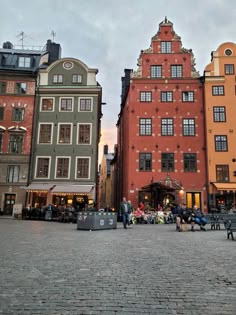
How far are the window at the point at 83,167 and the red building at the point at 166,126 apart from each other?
4250mm

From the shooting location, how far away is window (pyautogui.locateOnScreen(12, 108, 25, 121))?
3494 centimetres

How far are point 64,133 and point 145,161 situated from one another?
9.27m

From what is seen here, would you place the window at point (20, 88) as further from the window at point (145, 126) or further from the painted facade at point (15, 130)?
the window at point (145, 126)

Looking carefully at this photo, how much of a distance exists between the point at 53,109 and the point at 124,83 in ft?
42.0

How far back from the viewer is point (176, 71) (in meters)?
33.7

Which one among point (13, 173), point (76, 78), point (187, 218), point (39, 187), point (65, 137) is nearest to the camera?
point (187, 218)

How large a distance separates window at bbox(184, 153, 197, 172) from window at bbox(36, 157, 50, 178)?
14.2 metres

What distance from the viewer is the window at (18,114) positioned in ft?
115

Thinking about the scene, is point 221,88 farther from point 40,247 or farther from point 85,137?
point 40,247

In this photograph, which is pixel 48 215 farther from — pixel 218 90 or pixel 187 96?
pixel 218 90

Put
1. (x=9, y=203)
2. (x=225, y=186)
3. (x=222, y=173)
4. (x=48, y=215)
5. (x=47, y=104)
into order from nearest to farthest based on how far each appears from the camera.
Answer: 1. (x=48, y=215)
2. (x=225, y=186)
3. (x=222, y=173)
4. (x=9, y=203)
5. (x=47, y=104)

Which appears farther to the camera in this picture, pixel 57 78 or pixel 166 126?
pixel 57 78

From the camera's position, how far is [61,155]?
33625 millimetres

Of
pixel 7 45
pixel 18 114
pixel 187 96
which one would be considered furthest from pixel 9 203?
pixel 7 45
